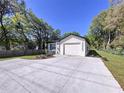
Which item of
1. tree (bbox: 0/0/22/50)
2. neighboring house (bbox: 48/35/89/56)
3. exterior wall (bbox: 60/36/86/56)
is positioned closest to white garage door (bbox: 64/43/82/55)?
neighboring house (bbox: 48/35/89/56)

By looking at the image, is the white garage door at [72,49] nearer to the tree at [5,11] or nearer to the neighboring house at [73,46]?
the neighboring house at [73,46]

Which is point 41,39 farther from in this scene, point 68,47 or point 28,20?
point 68,47

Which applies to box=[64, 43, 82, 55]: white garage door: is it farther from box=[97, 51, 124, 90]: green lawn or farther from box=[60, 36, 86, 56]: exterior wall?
box=[97, 51, 124, 90]: green lawn

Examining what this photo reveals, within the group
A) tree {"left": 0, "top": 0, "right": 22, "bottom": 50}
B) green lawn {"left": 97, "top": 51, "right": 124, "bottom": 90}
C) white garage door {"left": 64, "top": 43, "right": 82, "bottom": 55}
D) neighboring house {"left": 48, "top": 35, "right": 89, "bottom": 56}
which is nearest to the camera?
green lawn {"left": 97, "top": 51, "right": 124, "bottom": 90}

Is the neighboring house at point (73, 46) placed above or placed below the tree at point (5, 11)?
below

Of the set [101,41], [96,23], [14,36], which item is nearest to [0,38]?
[14,36]

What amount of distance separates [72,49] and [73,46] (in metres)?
0.54

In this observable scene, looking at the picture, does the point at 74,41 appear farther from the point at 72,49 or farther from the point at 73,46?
the point at 72,49

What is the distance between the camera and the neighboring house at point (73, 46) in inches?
699

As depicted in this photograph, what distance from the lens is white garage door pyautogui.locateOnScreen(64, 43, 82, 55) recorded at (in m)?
18.1

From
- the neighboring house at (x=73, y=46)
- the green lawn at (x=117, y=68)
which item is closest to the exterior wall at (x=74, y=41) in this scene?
the neighboring house at (x=73, y=46)

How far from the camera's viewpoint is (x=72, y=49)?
18656mm

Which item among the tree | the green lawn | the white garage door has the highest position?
the tree

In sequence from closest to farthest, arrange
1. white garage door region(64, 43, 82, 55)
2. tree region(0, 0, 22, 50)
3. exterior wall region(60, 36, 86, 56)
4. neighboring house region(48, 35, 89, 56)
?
exterior wall region(60, 36, 86, 56)
neighboring house region(48, 35, 89, 56)
white garage door region(64, 43, 82, 55)
tree region(0, 0, 22, 50)
